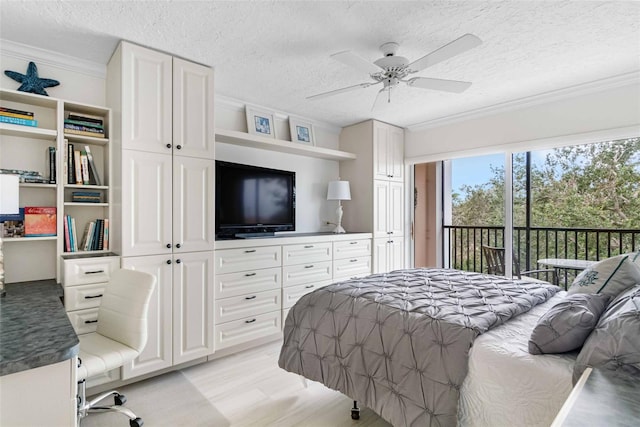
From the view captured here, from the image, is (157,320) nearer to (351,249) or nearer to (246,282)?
(246,282)

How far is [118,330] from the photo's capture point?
199 cm

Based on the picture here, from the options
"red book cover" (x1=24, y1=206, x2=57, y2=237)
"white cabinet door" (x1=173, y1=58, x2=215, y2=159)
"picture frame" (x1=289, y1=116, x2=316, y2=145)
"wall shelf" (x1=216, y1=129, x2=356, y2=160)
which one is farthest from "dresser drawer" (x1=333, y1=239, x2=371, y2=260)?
"red book cover" (x1=24, y1=206, x2=57, y2=237)

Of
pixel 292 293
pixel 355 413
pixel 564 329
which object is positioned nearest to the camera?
pixel 564 329

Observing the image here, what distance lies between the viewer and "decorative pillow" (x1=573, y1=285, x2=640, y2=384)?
3.54 ft

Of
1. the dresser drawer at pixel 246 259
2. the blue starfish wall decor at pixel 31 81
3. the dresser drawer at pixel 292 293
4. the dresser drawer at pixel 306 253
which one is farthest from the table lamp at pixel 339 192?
the blue starfish wall decor at pixel 31 81

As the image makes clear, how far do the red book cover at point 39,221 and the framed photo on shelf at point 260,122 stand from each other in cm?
194

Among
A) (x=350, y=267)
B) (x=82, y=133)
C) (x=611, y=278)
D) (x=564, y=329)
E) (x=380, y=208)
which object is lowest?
(x=350, y=267)

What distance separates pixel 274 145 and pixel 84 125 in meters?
1.70

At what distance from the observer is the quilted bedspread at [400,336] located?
4.84 ft

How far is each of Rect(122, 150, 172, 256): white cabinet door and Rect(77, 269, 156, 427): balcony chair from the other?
33 cm

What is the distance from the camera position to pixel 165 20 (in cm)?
207

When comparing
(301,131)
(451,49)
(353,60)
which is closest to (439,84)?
(451,49)

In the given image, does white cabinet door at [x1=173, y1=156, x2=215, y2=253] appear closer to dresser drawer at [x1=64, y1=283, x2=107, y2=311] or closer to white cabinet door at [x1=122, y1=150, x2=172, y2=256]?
white cabinet door at [x1=122, y1=150, x2=172, y2=256]

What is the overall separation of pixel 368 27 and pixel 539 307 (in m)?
2.05
